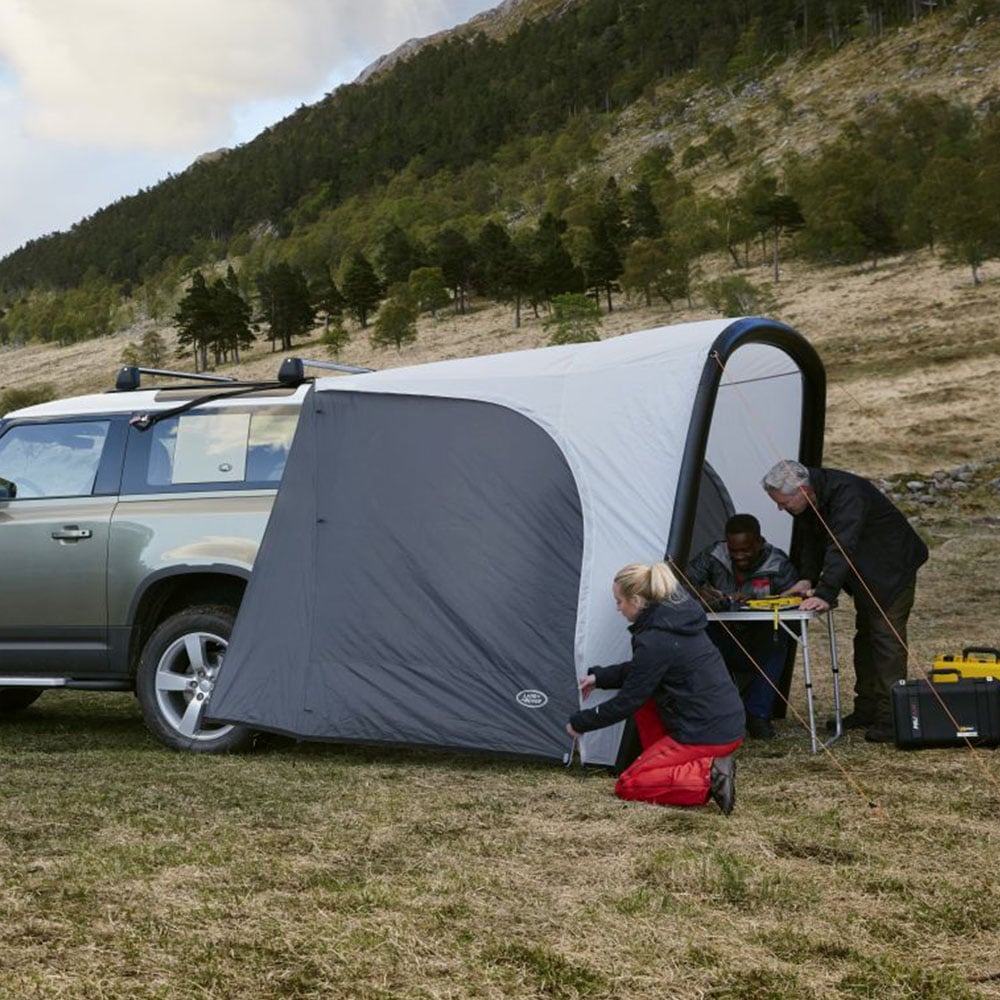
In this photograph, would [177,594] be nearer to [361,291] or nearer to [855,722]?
[855,722]

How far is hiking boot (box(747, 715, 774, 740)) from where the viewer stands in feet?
25.7

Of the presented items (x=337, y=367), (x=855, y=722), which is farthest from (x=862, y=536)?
(x=337, y=367)

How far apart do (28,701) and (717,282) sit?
51376 mm

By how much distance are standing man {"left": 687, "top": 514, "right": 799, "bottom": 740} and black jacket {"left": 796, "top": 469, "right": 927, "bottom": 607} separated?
0.22 metres

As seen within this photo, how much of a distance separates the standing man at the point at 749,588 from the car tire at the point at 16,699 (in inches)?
199

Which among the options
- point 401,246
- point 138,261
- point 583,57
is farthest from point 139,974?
point 138,261

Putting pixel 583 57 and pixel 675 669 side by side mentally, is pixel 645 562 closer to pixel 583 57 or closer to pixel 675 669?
pixel 675 669

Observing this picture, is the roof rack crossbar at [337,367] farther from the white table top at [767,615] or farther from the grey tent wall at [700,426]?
the white table top at [767,615]

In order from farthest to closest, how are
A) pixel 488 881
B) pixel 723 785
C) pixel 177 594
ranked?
pixel 177 594 → pixel 723 785 → pixel 488 881

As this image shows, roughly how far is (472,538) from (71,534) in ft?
8.10

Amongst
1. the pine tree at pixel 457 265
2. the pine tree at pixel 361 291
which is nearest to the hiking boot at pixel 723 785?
the pine tree at pixel 457 265

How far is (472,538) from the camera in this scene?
23.3 ft

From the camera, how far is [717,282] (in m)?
57.9

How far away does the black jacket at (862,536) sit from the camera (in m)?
7.55
